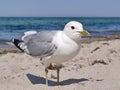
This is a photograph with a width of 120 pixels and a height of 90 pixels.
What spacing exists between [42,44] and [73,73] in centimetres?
133

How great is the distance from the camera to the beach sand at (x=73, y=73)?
5.56m

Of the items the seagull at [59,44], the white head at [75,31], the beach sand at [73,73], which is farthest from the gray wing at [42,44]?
the beach sand at [73,73]

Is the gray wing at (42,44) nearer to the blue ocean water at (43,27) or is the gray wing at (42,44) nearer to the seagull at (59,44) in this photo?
the seagull at (59,44)

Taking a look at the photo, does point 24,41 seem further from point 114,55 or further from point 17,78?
point 114,55

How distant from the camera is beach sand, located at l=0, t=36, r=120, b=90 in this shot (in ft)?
18.2

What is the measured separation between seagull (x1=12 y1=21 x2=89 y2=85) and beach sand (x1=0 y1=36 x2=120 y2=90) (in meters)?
0.47

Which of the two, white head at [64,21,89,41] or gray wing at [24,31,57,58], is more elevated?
white head at [64,21,89,41]

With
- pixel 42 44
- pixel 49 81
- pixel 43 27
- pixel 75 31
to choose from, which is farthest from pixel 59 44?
pixel 43 27

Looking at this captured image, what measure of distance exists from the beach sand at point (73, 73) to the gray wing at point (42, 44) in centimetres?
57

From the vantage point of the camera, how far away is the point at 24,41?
245 inches

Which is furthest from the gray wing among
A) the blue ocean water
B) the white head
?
the blue ocean water

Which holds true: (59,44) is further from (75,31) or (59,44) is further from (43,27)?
(43,27)

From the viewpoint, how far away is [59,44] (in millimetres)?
5258

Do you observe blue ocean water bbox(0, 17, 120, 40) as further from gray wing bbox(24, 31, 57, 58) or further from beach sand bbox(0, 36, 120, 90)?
gray wing bbox(24, 31, 57, 58)
